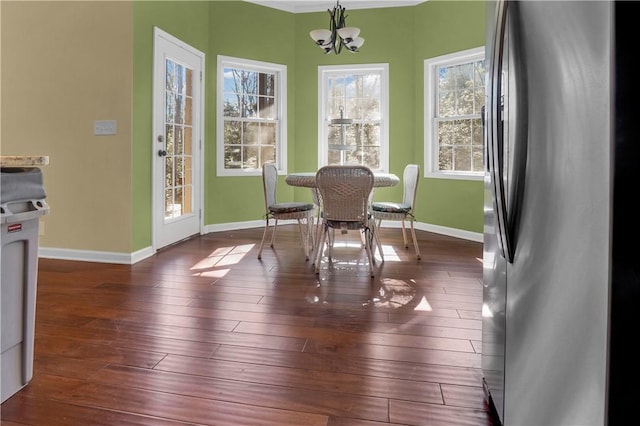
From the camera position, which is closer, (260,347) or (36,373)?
(36,373)

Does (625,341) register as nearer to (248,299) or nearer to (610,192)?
(610,192)

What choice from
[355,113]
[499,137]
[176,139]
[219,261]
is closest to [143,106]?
[176,139]

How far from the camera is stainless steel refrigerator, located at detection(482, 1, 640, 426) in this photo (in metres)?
0.60

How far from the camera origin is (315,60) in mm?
5496

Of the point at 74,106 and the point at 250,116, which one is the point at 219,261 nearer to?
the point at 74,106

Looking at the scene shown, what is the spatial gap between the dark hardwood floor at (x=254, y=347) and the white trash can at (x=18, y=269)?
0.11m

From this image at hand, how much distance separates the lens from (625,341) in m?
0.60

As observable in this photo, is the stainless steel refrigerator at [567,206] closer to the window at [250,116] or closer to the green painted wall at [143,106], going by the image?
the green painted wall at [143,106]

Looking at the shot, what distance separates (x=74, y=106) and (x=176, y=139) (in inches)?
40.1

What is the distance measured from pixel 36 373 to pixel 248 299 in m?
1.17

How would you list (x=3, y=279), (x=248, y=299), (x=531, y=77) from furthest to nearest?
(x=248, y=299)
(x=3, y=279)
(x=531, y=77)

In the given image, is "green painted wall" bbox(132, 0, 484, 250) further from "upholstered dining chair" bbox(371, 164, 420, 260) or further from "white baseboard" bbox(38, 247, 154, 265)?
"white baseboard" bbox(38, 247, 154, 265)

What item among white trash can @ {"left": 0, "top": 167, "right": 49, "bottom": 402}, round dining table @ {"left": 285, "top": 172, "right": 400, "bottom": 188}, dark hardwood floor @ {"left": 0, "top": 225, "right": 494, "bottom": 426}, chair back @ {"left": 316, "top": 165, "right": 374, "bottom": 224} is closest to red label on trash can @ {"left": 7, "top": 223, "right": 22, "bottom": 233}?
white trash can @ {"left": 0, "top": 167, "right": 49, "bottom": 402}

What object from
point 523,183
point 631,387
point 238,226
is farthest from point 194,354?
point 238,226
